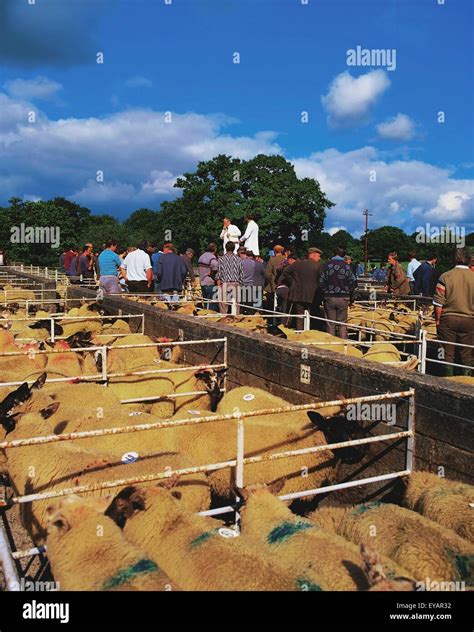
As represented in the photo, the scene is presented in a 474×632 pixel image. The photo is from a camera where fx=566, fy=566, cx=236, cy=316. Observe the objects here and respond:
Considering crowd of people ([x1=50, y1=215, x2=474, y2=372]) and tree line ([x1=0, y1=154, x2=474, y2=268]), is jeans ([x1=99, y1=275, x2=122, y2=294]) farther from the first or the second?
tree line ([x1=0, y1=154, x2=474, y2=268])

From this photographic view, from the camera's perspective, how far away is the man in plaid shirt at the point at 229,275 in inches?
481

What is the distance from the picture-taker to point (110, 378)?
24.2 feet

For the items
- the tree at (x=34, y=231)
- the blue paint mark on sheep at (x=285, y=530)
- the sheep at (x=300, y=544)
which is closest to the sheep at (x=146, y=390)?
the sheep at (x=300, y=544)

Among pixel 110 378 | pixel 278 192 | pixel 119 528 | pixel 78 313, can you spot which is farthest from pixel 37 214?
pixel 119 528

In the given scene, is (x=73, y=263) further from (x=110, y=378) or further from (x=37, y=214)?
(x=37, y=214)

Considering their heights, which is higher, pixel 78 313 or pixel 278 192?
pixel 278 192

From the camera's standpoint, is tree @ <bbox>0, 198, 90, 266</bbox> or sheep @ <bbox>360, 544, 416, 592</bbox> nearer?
sheep @ <bbox>360, 544, 416, 592</bbox>

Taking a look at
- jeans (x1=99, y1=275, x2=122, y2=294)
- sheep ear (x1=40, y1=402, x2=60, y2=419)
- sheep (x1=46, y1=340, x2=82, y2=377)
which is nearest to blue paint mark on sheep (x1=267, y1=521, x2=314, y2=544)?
sheep ear (x1=40, y1=402, x2=60, y2=419)

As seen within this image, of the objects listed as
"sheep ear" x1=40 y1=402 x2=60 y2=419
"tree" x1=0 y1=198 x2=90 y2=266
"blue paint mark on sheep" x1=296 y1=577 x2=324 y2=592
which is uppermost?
"tree" x1=0 y1=198 x2=90 y2=266

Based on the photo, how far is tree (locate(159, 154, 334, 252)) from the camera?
190 ft

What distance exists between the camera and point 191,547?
3338 millimetres

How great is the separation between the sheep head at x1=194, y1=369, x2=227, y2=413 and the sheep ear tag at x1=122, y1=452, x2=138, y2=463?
8.30ft

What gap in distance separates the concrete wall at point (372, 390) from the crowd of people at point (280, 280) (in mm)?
2455

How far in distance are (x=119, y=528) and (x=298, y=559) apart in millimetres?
1083
